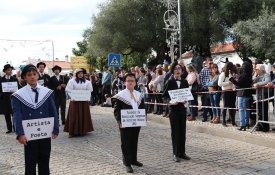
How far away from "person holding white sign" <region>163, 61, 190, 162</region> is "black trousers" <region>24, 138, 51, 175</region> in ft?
9.74

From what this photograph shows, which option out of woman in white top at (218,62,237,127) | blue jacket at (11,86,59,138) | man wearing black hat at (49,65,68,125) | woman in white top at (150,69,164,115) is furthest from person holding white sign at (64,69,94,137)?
blue jacket at (11,86,59,138)

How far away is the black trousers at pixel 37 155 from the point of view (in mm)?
5430

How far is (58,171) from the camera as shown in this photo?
721 centimetres

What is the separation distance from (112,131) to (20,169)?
4.66 meters

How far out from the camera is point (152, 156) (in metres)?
8.17

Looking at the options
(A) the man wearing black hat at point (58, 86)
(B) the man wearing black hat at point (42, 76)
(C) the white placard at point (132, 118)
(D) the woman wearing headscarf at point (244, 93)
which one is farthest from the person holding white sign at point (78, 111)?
(C) the white placard at point (132, 118)

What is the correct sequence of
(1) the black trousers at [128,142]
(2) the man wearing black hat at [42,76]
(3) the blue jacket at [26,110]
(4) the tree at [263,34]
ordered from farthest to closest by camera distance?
(4) the tree at [263,34] < (2) the man wearing black hat at [42,76] < (1) the black trousers at [128,142] < (3) the blue jacket at [26,110]

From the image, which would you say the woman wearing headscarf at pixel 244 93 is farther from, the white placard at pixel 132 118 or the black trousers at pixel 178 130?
the white placard at pixel 132 118

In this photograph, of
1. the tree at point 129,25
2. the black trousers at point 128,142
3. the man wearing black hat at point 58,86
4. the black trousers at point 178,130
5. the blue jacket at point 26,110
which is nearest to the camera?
the blue jacket at point 26,110

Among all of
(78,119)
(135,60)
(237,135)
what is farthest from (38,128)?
(135,60)

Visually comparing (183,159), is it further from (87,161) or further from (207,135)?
(207,135)

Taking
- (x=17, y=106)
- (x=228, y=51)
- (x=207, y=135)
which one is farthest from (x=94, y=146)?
(x=228, y=51)

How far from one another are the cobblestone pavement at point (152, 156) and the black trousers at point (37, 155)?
1.53 m

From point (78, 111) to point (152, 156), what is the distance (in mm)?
3639
